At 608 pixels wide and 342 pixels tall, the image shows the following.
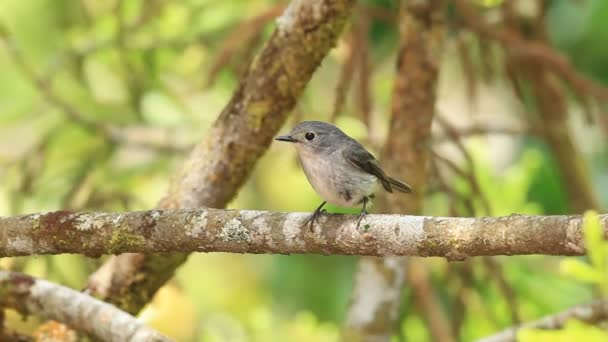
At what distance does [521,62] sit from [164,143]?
229 centimetres

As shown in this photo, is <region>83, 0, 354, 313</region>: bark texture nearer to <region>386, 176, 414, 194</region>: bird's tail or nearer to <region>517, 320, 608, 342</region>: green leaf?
<region>386, 176, 414, 194</region>: bird's tail

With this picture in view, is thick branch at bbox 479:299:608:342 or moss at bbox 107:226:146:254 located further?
thick branch at bbox 479:299:608:342

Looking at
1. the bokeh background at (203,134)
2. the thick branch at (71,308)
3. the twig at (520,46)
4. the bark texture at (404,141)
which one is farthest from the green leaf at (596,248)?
the twig at (520,46)

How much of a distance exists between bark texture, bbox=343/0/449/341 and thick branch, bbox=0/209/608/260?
122cm

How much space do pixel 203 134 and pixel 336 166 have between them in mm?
1504

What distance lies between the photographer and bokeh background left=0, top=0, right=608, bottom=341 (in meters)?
4.32

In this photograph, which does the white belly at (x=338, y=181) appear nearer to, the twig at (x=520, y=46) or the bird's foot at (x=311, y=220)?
the bird's foot at (x=311, y=220)

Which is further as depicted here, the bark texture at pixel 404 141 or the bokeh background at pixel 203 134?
the bokeh background at pixel 203 134

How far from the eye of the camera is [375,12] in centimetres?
420

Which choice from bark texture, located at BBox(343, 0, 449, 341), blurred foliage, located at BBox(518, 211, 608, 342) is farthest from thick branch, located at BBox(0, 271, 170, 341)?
blurred foliage, located at BBox(518, 211, 608, 342)

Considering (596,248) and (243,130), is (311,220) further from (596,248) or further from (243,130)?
(596,248)

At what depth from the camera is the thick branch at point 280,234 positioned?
1858 millimetres

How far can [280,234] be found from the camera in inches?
90.6

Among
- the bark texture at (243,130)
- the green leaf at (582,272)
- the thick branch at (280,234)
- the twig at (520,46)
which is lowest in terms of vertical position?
the green leaf at (582,272)
